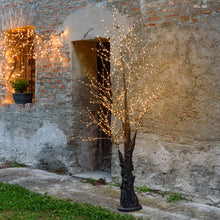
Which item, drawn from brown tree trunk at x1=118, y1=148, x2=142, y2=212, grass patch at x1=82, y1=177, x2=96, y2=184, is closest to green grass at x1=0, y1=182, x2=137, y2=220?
brown tree trunk at x1=118, y1=148, x2=142, y2=212

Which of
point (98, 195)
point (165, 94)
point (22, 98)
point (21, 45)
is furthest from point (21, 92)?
point (165, 94)

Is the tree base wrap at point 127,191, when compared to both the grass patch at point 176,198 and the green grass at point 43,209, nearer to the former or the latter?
the green grass at point 43,209

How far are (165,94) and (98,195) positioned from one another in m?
1.52

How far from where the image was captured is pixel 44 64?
5.78 m

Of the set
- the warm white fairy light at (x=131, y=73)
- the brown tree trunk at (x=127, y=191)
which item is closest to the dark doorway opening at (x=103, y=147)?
the warm white fairy light at (x=131, y=73)

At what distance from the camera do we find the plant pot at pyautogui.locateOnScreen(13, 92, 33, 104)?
6.16 meters

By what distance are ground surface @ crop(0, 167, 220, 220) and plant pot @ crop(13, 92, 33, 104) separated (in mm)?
1173

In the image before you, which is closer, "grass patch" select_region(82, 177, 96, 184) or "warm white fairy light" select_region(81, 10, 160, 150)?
"warm white fairy light" select_region(81, 10, 160, 150)

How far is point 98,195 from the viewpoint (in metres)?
4.45

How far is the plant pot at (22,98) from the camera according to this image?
→ 6.16 m

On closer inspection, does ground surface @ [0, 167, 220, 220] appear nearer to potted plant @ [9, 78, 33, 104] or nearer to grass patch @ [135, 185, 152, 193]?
grass patch @ [135, 185, 152, 193]

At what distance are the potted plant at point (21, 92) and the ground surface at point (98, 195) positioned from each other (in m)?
1.20

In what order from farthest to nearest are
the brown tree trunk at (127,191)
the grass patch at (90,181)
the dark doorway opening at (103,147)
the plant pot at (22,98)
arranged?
the plant pot at (22,98) → the dark doorway opening at (103,147) → the grass patch at (90,181) → the brown tree trunk at (127,191)

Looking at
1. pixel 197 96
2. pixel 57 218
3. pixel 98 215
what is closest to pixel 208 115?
pixel 197 96
